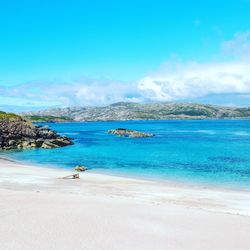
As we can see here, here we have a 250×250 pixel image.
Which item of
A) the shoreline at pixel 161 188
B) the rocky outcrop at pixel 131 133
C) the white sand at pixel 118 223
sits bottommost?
A: the shoreline at pixel 161 188

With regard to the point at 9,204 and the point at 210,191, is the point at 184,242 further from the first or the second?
the point at 210,191

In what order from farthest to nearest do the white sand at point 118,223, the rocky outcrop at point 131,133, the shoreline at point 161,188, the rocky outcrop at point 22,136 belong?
the rocky outcrop at point 131,133, the rocky outcrop at point 22,136, the shoreline at point 161,188, the white sand at point 118,223

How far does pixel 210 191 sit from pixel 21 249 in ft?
96.0

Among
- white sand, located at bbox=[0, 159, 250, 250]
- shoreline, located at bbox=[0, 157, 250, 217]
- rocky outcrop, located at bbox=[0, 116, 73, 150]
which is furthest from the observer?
rocky outcrop, located at bbox=[0, 116, 73, 150]

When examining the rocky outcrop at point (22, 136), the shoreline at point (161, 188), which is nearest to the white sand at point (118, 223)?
the shoreline at point (161, 188)

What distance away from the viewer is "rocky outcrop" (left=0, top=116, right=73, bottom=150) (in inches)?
4233

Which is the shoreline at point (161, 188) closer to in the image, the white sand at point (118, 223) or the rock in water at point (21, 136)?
the white sand at point (118, 223)

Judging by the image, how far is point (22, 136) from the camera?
383 ft

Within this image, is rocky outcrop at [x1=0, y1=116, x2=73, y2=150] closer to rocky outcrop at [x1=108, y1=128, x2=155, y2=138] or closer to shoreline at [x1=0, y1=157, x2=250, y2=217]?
rocky outcrop at [x1=108, y1=128, x2=155, y2=138]

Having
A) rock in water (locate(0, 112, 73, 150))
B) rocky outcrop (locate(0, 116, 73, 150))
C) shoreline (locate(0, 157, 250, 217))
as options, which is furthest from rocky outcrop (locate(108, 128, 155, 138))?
shoreline (locate(0, 157, 250, 217))

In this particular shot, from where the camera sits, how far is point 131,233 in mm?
22141

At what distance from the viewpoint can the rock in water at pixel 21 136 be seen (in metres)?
108

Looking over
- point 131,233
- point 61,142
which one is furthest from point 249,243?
point 61,142

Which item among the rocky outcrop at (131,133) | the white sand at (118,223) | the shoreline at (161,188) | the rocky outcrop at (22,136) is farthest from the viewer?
the rocky outcrop at (131,133)
